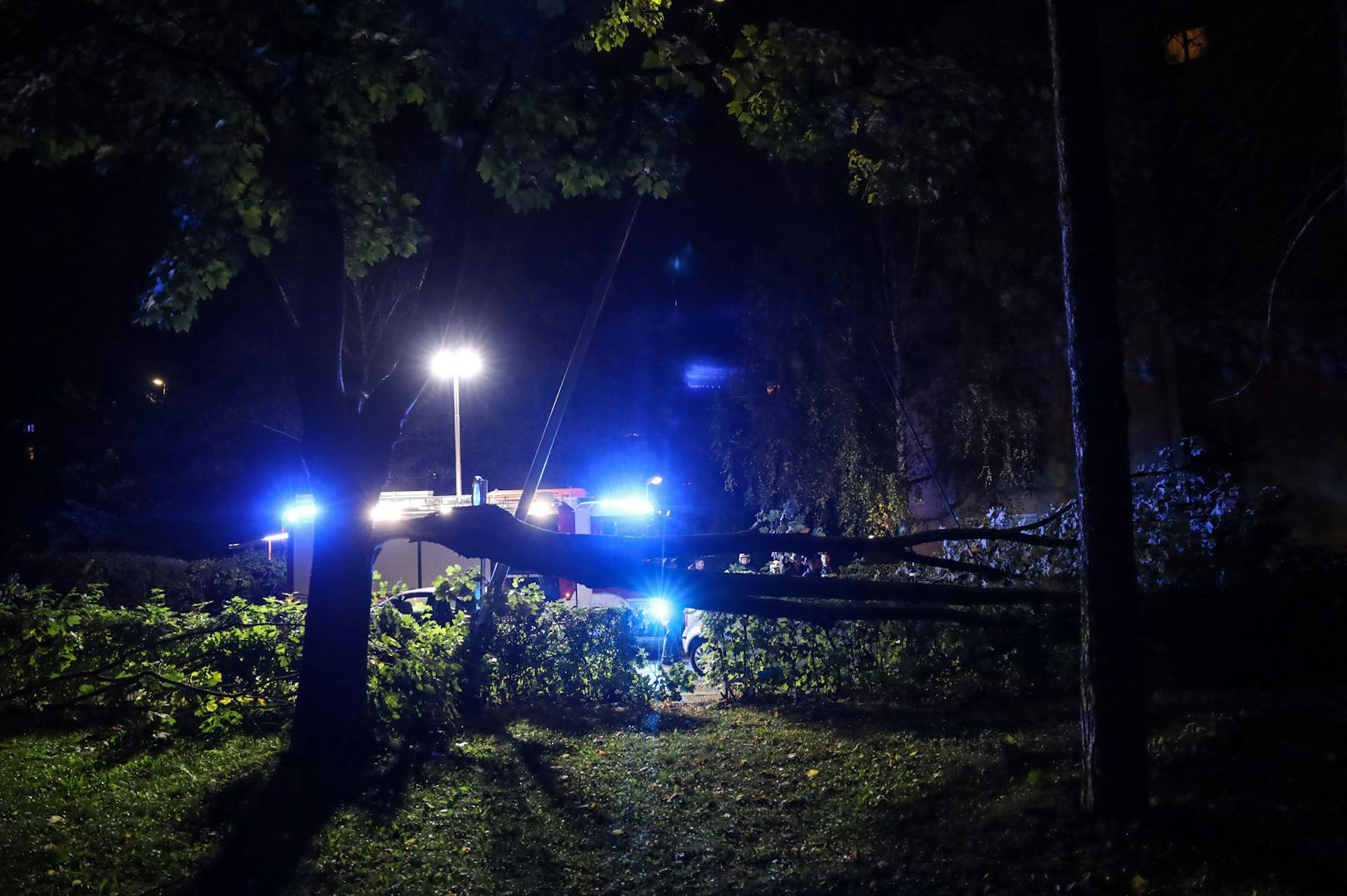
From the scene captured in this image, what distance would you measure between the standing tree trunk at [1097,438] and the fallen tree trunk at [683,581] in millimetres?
2187

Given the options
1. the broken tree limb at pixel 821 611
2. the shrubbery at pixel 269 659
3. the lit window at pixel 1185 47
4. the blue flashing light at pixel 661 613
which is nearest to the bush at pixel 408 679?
Result: the shrubbery at pixel 269 659

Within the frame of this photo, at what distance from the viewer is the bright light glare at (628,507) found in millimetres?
21969

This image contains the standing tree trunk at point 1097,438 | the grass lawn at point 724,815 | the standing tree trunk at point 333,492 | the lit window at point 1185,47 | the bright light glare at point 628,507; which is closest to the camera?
the grass lawn at point 724,815

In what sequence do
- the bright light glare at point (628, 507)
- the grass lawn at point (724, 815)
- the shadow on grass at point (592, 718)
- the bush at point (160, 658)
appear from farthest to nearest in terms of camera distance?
the bright light glare at point (628, 507) < the shadow on grass at point (592, 718) < the bush at point (160, 658) < the grass lawn at point (724, 815)

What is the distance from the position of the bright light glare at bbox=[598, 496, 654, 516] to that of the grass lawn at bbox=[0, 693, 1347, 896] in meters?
13.2

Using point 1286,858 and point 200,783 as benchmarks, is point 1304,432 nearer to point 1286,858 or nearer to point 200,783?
point 1286,858

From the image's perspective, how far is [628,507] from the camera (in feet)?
72.9

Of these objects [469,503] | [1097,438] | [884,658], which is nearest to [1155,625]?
[884,658]

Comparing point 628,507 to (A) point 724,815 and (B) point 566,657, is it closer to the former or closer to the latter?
(B) point 566,657

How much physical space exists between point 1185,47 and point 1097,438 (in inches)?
424

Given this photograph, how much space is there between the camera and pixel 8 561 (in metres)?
19.4

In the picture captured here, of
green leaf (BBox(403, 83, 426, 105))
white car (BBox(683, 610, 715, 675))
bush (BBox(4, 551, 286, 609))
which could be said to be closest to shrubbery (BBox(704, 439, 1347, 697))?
white car (BBox(683, 610, 715, 675))

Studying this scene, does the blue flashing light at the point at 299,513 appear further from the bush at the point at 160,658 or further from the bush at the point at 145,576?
the bush at the point at 160,658

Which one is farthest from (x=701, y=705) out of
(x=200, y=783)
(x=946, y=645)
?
(x=200, y=783)
